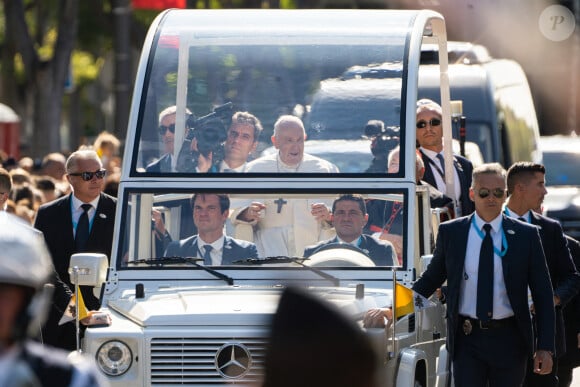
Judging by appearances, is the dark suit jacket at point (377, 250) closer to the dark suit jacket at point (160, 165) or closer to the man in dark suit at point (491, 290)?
the man in dark suit at point (491, 290)

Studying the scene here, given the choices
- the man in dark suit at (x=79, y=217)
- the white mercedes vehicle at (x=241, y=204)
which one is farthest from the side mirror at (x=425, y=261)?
the man in dark suit at (x=79, y=217)

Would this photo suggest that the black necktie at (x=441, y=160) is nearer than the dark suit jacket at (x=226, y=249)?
No

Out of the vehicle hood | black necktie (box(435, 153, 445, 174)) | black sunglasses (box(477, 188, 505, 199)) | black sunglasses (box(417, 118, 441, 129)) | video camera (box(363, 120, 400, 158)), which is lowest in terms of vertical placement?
the vehicle hood

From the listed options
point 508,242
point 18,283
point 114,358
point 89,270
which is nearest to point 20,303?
point 18,283

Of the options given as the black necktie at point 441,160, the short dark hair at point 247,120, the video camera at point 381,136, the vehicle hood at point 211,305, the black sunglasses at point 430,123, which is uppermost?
the black sunglasses at point 430,123

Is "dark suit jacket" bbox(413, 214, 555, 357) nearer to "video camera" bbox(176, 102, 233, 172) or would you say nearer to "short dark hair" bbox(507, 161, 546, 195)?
"short dark hair" bbox(507, 161, 546, 195)

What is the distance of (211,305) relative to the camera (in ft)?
25.6

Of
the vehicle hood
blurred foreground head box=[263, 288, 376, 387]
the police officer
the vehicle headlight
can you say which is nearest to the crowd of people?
the vehicle hood

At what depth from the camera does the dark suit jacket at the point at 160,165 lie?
28.8ft

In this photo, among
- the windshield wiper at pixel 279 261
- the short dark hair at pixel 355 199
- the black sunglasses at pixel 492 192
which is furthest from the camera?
the short dark hair at pixel 355 199

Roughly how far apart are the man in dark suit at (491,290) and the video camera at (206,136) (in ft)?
4.94

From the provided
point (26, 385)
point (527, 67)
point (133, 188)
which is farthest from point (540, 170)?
point (527, 67)

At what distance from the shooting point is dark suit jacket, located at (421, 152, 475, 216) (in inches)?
397

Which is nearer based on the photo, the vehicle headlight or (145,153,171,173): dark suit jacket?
the vehicle headlight
